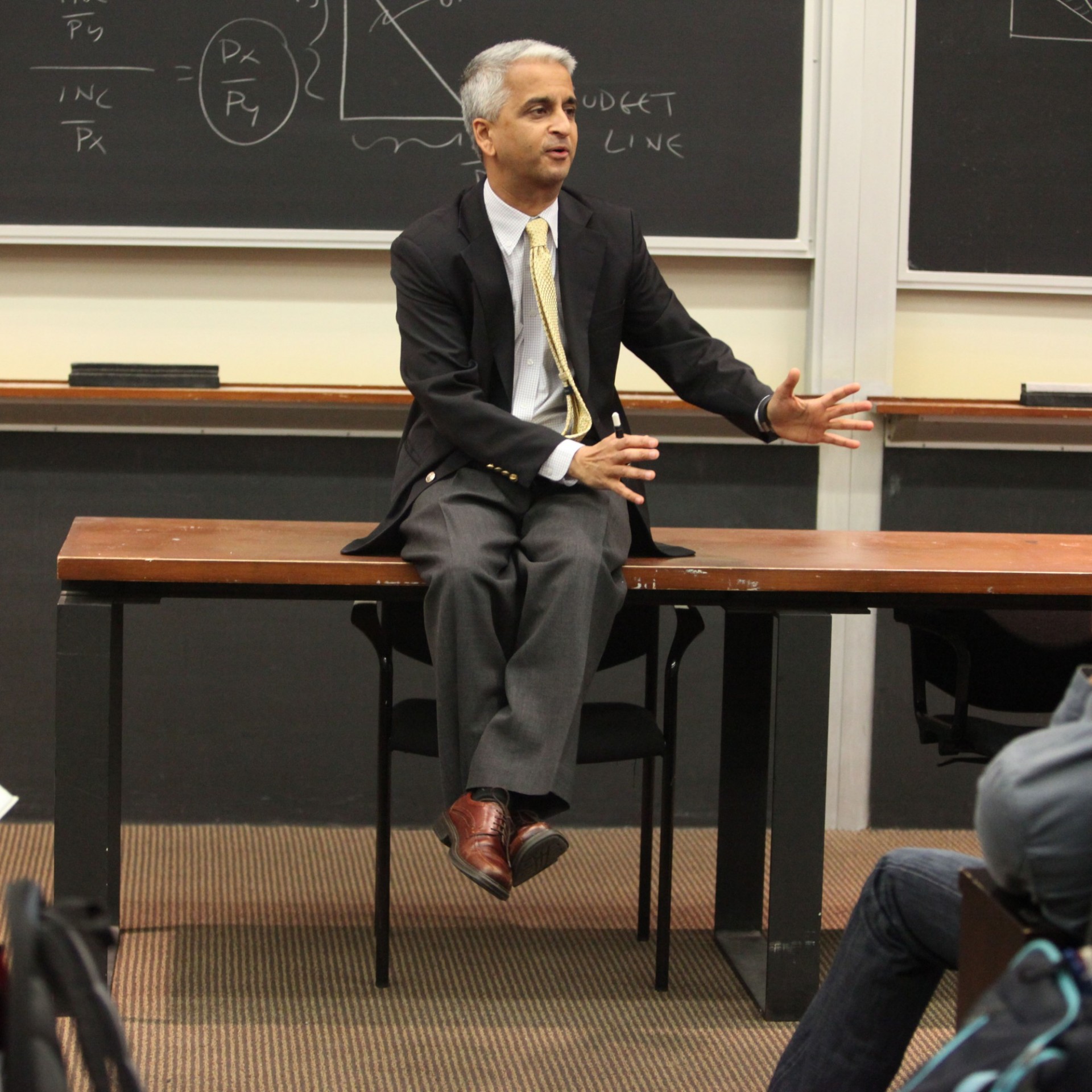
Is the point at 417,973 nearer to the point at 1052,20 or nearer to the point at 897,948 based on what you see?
the point at 897,948

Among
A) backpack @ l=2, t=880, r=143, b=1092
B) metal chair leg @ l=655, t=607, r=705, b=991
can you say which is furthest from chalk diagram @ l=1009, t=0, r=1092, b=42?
backpack @ l=2, t=880, r=143, b=1092

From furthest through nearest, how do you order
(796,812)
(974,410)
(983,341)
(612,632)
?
(983,341) < (974,410) < (612,632) < (796,812)

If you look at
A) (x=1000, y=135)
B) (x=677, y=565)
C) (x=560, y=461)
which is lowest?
(x=677, y=565)

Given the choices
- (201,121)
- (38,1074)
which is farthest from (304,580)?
(201,121)

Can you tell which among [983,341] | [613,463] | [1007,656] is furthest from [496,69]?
[983,341]

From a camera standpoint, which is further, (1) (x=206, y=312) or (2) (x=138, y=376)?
(1) (x=206, y=312)

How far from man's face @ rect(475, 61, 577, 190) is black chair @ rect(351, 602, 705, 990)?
31.0 inches

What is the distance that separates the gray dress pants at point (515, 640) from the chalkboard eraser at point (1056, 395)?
1507 millimetres

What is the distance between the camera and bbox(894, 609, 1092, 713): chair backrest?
2578 millimetres

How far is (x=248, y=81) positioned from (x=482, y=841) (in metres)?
1.98

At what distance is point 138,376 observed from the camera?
126 inches

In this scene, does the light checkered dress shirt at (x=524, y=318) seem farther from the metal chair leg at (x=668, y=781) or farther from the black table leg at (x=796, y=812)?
the black table leg at (x=796, y=812)

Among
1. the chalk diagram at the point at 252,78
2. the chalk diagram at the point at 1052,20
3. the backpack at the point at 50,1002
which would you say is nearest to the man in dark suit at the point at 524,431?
the chalk diagram at the point at 252,78

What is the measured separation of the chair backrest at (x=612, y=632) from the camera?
2.56m
